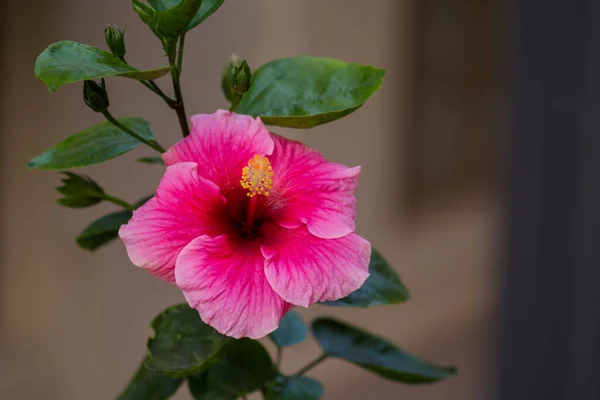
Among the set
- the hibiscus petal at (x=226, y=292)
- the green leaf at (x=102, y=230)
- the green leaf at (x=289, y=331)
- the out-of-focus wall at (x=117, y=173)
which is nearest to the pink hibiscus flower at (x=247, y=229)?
the hibiscus petal at (x=226, y=292)

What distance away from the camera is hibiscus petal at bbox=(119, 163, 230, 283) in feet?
1.44

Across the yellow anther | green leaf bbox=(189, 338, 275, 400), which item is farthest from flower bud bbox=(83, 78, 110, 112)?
green leaf bbox=(189, 338, 275, 400)

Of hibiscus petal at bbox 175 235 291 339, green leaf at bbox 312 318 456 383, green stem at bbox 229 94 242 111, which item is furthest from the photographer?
green leaf at bbox 312 318 456 383

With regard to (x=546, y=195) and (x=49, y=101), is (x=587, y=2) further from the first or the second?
(x=49, y=101)

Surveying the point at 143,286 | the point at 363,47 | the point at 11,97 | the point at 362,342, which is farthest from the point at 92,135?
the point at 363,47

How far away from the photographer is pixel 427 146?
10.8ft

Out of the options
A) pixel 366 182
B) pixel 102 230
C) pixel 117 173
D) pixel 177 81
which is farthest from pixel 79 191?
pixel 366 182

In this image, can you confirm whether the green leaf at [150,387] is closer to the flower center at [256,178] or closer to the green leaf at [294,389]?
the green leaf at [294,389]

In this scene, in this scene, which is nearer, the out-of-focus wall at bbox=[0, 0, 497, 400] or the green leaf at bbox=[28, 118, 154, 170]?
the green leaf at bbox=[28, 118, 154, 170]

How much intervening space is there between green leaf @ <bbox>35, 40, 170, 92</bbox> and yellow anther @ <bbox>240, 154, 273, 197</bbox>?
0.08 meters

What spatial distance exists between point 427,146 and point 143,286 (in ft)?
5.46

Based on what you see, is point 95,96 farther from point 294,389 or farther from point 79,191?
point 294,389

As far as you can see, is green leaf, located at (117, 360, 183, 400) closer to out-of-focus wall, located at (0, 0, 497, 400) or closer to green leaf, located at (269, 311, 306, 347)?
green leaf, located at (269, 311, 306, 347)

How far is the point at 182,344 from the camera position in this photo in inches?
20.0
